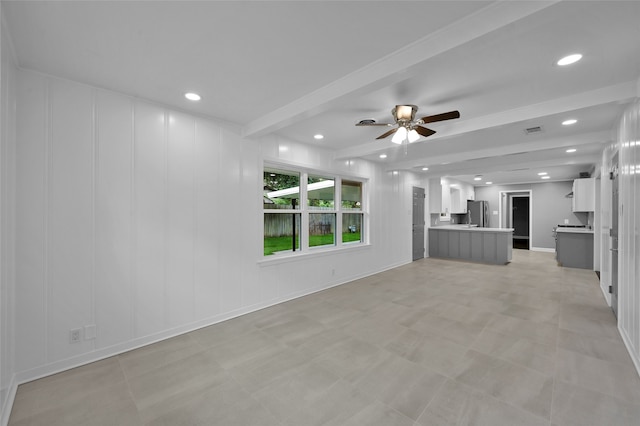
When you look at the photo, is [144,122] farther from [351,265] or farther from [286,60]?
[351,265]

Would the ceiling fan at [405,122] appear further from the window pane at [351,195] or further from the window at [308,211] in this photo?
the window pane at [351,195]

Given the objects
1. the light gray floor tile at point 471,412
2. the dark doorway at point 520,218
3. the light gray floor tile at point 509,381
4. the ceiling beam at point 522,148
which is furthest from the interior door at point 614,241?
the dark doorway at point 520,218

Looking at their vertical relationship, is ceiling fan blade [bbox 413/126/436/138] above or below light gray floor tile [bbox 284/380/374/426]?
above

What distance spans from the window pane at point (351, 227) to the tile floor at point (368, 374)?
6.76 feet

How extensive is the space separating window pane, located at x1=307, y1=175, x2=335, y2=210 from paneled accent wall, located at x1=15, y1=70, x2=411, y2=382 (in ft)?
3.52

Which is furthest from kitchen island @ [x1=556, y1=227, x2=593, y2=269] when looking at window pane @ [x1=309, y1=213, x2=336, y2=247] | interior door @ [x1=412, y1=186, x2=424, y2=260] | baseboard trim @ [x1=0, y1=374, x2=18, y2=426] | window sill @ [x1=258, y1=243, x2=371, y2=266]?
baseboard trim @ [x1=0, y1=374, x2=18, y2=426]

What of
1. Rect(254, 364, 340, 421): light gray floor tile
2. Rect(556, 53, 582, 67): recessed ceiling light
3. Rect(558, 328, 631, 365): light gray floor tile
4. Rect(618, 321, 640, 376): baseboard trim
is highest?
Rect(556, 53, 582, 67): recessed ceiling light

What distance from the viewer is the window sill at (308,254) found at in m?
4.08

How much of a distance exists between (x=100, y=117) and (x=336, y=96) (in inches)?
92.1

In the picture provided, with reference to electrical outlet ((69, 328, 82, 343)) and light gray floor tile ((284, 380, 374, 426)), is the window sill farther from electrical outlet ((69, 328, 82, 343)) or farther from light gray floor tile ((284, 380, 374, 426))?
light gray floor tile ((284, 380, 374, 426))

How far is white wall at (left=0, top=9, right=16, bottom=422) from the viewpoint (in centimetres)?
183

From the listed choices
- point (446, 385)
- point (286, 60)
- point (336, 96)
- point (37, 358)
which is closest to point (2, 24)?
point (286, 60)

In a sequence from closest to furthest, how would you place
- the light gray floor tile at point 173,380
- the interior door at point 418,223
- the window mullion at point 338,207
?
the light gray floor tile at point 173,380, the window mullion at point 338,207, the interior door at point 418,223

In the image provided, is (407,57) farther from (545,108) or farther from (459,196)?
(459,196)
